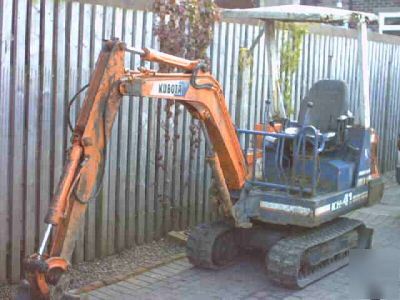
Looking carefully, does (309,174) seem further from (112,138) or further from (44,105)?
(44,105)

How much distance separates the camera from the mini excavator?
4809mm

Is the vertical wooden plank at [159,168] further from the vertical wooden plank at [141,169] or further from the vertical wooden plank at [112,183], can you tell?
the vertical wooden plank at [112,183]

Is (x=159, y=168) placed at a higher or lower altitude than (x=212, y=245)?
higher

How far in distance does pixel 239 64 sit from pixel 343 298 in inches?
137

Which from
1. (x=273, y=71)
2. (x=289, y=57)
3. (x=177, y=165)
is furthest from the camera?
(x=289, y=57)

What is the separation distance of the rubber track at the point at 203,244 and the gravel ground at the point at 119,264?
0.45 meters

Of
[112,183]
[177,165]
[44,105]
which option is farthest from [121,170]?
[44,105]

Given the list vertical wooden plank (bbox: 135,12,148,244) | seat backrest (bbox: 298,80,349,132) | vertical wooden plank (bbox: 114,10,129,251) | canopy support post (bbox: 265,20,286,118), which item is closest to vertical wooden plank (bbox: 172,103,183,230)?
vertical wooden plank (bbox: 135,12,148,244)

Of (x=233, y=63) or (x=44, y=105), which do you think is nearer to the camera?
(x=44, y=105)

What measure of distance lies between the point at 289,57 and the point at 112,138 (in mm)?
3536

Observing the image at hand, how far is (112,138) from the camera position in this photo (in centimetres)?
677

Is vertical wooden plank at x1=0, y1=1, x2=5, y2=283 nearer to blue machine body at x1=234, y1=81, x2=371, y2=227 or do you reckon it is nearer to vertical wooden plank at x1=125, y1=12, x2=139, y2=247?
vertical wooden plank at x1=125, y1=12, x2=139, y2=247

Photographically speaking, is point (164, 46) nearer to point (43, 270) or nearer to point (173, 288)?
point (173, 288)

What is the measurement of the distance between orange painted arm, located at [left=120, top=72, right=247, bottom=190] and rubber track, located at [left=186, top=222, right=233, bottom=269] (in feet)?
1.64
